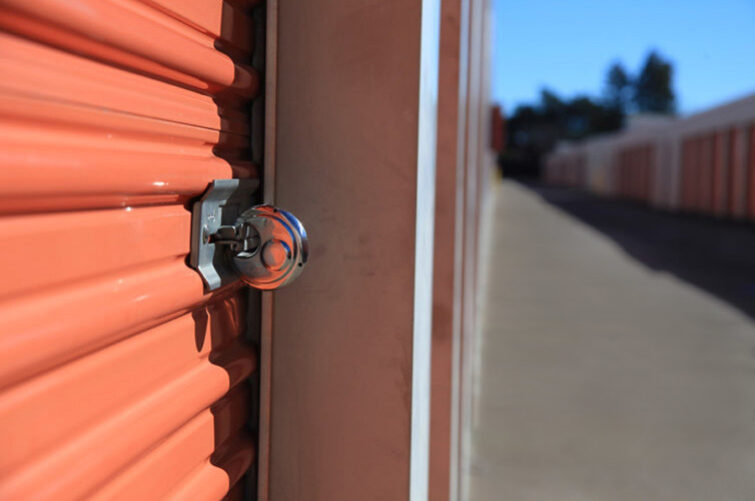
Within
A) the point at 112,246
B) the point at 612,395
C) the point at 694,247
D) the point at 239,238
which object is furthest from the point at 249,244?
the point at 694,247

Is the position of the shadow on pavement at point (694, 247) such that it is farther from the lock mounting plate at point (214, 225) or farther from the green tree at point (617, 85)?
the green tree at point (617, 85)

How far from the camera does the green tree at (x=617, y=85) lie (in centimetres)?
10394

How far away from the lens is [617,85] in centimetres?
10481

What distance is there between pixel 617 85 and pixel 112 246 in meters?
112

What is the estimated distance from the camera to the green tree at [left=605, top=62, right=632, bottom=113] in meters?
104

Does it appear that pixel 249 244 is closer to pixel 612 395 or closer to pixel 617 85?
pixel 612 395

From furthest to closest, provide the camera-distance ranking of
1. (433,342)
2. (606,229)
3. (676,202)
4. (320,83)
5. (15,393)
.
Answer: (676,202) < (606,229) < (433,342) < (320,83) < (15,393)

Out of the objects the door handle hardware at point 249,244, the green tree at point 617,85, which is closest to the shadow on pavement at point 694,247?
the door handle hardware at point 249,244

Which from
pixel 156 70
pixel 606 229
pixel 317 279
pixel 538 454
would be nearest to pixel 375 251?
pixel 317 279

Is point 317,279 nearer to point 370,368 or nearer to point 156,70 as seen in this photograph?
point 370,368

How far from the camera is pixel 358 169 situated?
1.20 metres

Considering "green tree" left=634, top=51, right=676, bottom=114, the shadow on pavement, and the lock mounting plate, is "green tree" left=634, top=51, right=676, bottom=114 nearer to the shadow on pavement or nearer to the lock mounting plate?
the shadow on pavement

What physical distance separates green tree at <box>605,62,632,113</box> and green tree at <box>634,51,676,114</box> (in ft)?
4.51

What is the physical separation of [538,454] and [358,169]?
9.86ft
